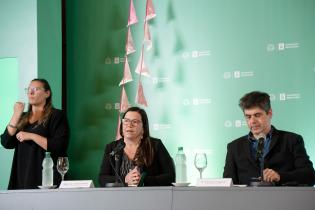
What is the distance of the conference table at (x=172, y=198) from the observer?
8.00 ft

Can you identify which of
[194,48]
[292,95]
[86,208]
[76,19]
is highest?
[76,19]

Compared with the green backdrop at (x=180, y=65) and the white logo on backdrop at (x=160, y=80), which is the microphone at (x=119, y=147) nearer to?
the green backdrop at (x=180, y=65)

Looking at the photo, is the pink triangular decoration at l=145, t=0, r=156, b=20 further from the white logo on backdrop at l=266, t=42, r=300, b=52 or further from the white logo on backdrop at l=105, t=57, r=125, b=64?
the white logo on backdrop at l=266, t=42, r=300, b=52

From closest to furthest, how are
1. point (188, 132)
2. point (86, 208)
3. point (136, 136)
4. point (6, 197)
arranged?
point (86, 208)
point (6, 197)
point (136, 136)
point (188, 132)

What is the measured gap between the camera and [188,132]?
16.3ft

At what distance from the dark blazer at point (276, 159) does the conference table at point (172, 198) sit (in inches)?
33.0

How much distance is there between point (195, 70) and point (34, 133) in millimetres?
1731

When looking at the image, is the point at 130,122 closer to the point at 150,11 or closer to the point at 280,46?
the point at 280,46

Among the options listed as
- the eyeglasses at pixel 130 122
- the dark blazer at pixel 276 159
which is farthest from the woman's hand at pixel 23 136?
the dark blazer at pixel 276 159

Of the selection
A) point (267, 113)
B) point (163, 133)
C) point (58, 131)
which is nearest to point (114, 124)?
point (163, 133)

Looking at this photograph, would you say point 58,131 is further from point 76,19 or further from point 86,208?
point 76,19

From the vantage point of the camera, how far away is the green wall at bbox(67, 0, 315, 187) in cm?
459

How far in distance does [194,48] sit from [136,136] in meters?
1.66

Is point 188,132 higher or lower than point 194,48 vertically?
lower
